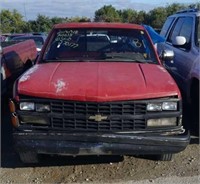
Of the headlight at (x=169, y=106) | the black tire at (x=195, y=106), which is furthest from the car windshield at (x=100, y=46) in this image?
the headlight at (x=169, y=106)

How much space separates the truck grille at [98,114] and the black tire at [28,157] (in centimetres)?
54

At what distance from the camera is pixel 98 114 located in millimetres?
4652

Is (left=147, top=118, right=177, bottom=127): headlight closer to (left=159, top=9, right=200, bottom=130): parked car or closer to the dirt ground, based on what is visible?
the dirt ground

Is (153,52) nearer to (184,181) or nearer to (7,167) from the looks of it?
(184,181)

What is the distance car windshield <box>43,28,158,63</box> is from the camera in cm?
598

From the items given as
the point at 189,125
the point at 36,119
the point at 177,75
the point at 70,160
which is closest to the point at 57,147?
the point at 36,119

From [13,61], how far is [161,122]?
13.9 ft

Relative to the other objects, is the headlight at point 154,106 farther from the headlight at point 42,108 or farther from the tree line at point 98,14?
the tree line at point 98,14

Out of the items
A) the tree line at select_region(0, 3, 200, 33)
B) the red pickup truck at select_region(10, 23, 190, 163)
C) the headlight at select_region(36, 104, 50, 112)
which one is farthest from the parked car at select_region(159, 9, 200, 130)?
the tree line at select_region(0, 3, 200, 33)

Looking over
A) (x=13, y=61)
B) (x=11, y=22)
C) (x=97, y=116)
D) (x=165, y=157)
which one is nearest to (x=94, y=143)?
(x=97, y=116)

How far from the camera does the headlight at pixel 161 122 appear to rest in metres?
4.75

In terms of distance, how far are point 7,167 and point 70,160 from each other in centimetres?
78

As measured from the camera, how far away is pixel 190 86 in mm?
6668

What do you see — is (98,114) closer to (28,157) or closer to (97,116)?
(97,116)
